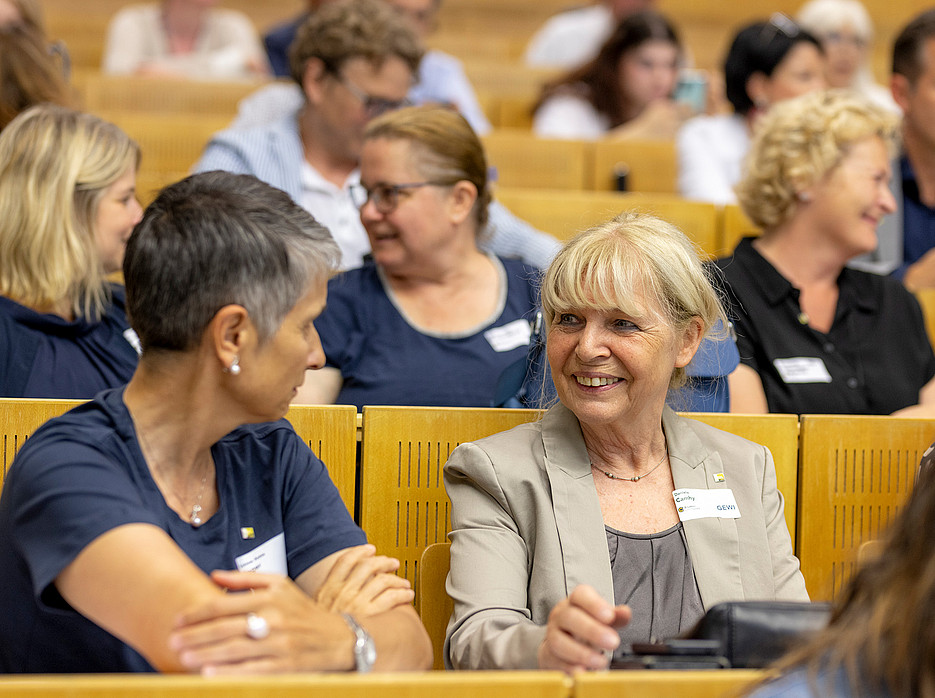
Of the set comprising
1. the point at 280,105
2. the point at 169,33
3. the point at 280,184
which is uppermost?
the point at 169,33

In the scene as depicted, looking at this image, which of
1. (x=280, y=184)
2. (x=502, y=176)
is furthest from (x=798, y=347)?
(x=502, y=176)

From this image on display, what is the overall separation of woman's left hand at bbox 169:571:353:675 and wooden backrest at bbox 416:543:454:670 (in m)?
0.54

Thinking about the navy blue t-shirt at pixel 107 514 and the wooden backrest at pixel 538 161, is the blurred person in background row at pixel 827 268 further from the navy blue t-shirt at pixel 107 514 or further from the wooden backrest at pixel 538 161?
the wooden backrest at pixel 538 161

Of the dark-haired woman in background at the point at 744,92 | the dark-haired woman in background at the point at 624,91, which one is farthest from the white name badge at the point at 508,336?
the dark-haired woman in background at the point at 624,91

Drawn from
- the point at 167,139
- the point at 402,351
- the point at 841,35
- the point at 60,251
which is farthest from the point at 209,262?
the point at 841,35

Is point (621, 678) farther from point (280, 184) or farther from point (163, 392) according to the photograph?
point (280, 184)

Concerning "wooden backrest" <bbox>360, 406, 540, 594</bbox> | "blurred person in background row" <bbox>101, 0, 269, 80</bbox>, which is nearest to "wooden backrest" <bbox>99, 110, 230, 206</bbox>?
"blurred person in background row" <bbox>101, 0, 269, 80</bbox>

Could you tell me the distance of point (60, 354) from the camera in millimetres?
2195

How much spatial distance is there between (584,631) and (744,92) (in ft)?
11.0

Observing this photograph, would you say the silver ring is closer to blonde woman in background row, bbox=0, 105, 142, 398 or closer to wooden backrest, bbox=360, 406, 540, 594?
wooden backrest, bbox=360, 406, 540, 594

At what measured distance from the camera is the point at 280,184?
125 inches

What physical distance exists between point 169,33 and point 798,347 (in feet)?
13.4

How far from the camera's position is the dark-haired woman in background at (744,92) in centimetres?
398

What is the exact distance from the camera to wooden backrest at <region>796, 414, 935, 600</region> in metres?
2.03
